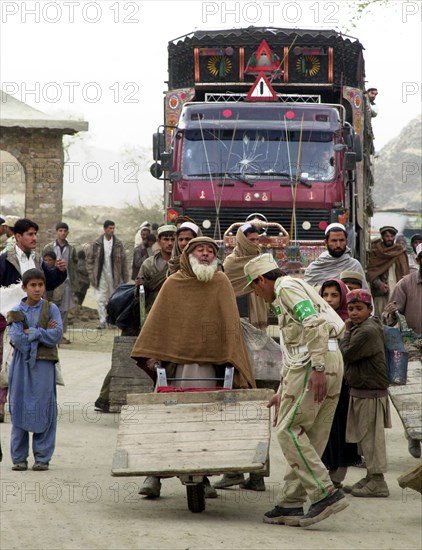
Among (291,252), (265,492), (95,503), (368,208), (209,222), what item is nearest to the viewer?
(95,503)

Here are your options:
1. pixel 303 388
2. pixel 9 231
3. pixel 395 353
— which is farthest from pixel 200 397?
pixel 9 231

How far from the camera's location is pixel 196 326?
28.8 feet

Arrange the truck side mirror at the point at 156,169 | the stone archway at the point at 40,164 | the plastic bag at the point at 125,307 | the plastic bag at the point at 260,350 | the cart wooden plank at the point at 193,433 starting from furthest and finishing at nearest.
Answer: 1. the stone archway at the point at 40,164
2. the truck side mirror at the point at 156,169
3. the plastic bag at the point at 125,307
4. the plastic bag at the point at 260,350
5. the cart wooden plank at the point at 193,433

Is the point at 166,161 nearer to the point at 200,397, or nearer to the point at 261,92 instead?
the point at 261,92

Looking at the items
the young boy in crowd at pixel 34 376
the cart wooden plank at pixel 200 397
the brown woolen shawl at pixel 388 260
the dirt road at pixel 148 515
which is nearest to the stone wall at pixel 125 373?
the dirt road at pixel 148 515

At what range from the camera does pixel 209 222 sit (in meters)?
16.8

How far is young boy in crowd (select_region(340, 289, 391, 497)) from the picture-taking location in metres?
9.22

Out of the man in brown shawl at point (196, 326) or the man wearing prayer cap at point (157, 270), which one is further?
the man wearing prayer cap at point (157, 270)

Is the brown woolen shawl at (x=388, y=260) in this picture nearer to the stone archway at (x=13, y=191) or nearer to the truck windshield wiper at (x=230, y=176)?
the truck windshield wiper at (x=230, y=176)

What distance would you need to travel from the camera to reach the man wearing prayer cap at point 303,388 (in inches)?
305

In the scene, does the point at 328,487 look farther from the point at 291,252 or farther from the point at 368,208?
the point at 368,208

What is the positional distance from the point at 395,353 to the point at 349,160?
735cm

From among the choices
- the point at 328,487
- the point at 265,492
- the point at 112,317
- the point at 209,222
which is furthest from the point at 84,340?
the point at 328,487

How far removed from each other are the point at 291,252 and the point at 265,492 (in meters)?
6.80
